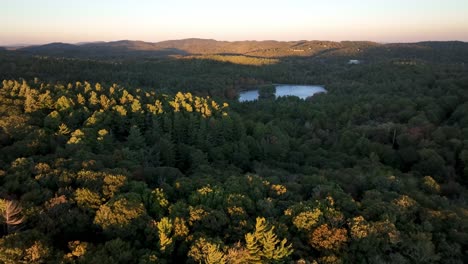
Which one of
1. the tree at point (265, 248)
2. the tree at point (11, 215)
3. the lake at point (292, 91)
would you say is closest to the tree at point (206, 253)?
the tree at point (265, 248)

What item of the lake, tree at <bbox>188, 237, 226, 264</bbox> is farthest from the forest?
the lake

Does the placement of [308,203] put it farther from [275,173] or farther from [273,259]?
[275,173]

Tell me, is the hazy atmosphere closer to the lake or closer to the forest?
the forest

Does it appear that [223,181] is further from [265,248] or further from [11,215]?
[11,215]

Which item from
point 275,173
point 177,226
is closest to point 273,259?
point 177,226

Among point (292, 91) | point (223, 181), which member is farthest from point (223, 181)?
point (292, 91)

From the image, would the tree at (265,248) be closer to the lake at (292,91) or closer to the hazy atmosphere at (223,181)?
the hazy atmosphere at (223,181)
